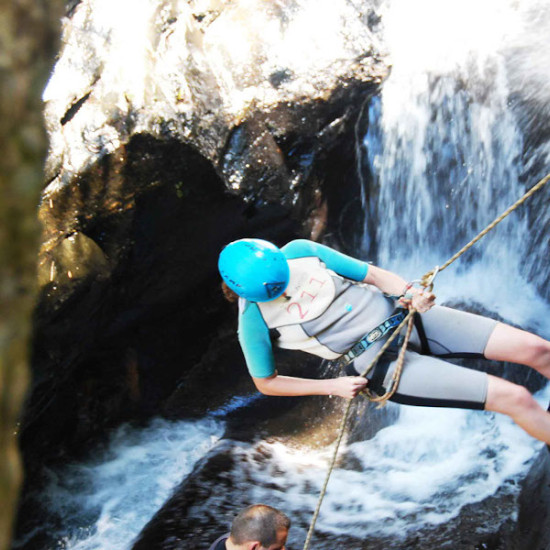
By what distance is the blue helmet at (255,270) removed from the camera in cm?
272

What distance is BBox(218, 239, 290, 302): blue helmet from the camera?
2725 millimetres

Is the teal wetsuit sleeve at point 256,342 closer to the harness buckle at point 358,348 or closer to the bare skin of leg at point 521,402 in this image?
the harness buckle at point 358,348

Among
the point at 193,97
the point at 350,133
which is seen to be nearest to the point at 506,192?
the point at 350,133

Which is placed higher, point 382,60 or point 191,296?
point 382,60

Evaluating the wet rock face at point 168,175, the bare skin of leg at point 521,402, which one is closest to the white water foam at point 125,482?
the wet rock face at point 168,175

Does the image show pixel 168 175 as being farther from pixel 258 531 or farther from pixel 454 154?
pixel 258 531

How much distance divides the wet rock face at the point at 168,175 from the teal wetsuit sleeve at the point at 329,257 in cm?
217

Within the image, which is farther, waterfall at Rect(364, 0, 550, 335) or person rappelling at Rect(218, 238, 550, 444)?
waterfall at Rect(364, 0, 550, 335)

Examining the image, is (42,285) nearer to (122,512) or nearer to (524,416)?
(122,512)

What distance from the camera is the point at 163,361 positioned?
6.01 meters

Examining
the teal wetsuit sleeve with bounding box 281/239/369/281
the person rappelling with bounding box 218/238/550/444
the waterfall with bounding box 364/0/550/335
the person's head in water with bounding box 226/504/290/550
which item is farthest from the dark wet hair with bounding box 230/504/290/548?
the waterfall with bounding box 364/0/550/335

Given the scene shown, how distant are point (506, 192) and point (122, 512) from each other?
4074 mm

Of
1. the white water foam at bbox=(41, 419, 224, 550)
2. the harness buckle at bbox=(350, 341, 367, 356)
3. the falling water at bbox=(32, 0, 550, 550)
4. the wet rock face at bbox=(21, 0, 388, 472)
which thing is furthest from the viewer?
the wet rock face at bbox=(21, 0, 388, 472)

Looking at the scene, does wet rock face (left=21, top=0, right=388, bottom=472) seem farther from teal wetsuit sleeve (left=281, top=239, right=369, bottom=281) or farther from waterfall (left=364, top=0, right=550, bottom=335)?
teal wetsuit sleeve (left=281, top=239, right=369, bottom=281)
